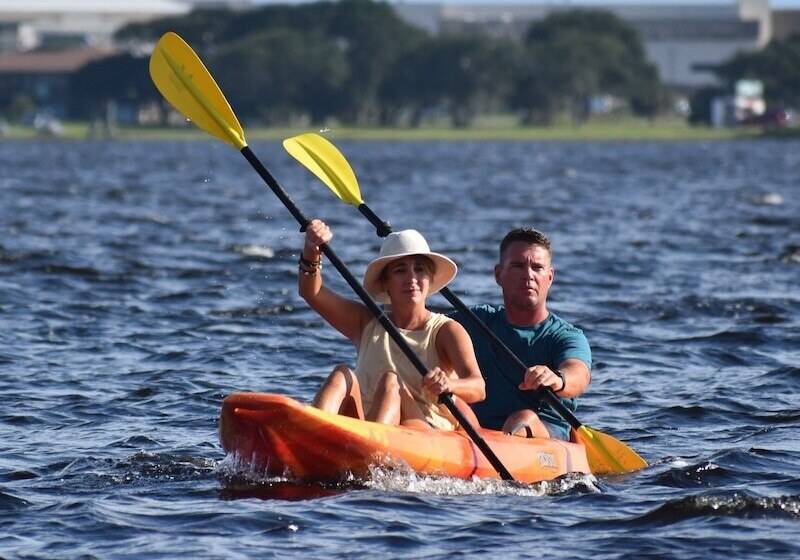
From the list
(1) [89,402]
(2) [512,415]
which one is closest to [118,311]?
(1) [89,402]

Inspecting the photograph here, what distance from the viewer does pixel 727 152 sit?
93.8 metres

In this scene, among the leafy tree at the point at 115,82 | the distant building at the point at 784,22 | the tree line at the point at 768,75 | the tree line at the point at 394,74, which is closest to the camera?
the tree line at the point at 394,74

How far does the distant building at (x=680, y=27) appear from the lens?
7042 inches

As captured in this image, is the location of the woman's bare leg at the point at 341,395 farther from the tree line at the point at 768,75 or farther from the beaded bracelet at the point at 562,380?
the tree line at the point at 768,75

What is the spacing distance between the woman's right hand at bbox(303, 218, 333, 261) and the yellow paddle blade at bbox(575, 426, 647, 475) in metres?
2.06

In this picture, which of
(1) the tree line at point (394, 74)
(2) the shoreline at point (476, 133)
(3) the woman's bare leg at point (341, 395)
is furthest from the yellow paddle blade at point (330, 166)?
(1) the tree line at point (394, 74)

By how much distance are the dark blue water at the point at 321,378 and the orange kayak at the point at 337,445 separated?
0.39 ft

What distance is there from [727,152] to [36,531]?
8660 cm

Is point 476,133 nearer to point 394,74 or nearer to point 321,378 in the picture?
point 394,74

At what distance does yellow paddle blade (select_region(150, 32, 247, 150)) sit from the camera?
12109 mm

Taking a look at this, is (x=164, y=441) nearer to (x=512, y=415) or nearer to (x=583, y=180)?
(x=512, y=415)

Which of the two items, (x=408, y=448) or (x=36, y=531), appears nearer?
(x=36, y=531)

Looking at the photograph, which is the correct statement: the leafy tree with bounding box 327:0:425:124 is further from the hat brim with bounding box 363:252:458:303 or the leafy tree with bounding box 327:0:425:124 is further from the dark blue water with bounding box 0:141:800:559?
the hat brim with bounding box 363:252:458:303

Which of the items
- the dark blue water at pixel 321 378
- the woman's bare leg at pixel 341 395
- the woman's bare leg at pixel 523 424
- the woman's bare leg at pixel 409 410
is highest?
the woman's bare leg at pixel 341 395
